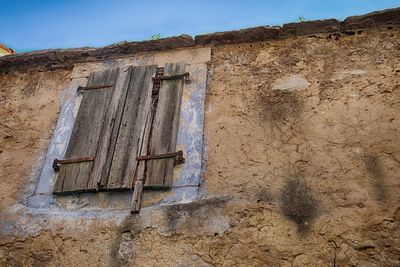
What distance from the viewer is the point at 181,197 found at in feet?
10.8

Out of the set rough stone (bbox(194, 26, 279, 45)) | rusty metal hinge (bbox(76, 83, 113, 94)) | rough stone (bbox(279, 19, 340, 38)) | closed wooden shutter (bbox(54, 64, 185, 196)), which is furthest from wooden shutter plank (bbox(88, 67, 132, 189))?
rough stone (bbox(279, 19, 340, 38))

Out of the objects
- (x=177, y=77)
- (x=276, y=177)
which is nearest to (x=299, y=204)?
(x=276, y=177)

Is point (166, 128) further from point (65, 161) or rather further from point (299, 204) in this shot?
point (299, 204)

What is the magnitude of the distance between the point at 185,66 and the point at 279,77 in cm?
103

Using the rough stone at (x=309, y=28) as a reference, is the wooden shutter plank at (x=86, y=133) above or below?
below

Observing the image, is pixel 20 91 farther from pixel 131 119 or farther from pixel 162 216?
pixel 162 216

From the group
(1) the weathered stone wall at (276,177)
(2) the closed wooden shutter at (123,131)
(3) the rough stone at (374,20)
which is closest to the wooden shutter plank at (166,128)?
(2) the closed wooden shutter at (123,131)

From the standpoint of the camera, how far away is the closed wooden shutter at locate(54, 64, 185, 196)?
11.4ft

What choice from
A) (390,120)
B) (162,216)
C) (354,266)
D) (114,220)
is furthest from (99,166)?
(390,120)

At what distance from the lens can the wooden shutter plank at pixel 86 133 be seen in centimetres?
356

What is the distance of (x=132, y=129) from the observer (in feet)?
12.5

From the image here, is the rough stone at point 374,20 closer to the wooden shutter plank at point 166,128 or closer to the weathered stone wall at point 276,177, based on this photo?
the weathered stone wall at point 276,177

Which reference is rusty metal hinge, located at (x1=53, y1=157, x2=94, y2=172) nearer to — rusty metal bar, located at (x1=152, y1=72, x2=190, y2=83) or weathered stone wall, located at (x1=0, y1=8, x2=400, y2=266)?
weathered stone wall, located at (x1=0, y1=8, x2=400, y2=266)

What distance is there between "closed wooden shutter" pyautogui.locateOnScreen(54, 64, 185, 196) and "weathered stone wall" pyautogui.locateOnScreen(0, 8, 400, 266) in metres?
0.32
